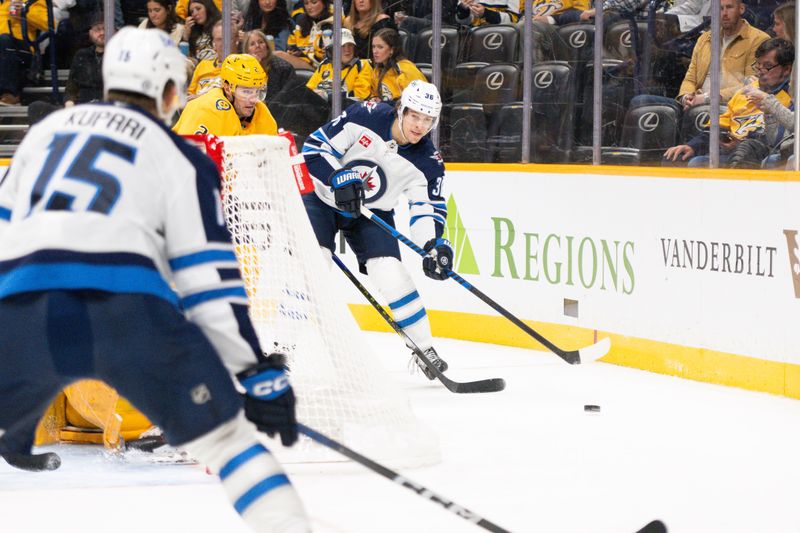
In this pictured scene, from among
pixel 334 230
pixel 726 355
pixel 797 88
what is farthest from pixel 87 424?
pixel 797 88

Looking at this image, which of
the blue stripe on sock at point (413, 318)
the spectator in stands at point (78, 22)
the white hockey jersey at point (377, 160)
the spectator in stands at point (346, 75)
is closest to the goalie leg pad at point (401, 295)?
the blue stripe on sock at point (413, 318)

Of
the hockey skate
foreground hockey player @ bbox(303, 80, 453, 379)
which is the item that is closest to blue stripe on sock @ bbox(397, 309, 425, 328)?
foreground hockey player @ bbox(303, 80, 453, 379)

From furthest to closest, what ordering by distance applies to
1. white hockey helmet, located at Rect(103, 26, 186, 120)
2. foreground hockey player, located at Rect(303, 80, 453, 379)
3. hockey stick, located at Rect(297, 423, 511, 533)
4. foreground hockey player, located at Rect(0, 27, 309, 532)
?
1. foreground hockey player, located at Rect(303, 80, 453, 379)
2. hockey stick, located at Rect(297, 423, 511, 533)
3. white hockey helmet, located at Rect(103, 26, 186, 120)
4. foreground hockey player, located at Rect(0, 27, 309, 532)

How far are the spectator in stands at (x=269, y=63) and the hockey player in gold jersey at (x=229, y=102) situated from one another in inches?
72.1

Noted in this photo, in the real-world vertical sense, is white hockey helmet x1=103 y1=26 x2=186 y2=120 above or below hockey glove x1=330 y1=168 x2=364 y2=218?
above

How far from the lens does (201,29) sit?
6035 millimetres

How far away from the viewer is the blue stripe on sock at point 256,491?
1.75 m

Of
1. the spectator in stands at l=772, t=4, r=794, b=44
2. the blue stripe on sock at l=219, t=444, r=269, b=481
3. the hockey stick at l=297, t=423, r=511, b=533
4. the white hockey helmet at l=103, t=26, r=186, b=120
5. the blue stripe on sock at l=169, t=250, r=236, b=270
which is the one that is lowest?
the hockey stick at l=297, t=423, r=511, b=533

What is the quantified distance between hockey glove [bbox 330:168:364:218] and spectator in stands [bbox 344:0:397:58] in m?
1.96

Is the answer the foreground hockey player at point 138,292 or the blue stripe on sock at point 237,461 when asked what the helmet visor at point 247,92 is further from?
the blue stripe on sock at point 237,461

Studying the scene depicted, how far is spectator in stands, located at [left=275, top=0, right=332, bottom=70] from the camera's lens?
6176 millimetres

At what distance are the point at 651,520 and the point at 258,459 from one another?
1.24 meters

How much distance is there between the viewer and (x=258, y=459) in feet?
5.80

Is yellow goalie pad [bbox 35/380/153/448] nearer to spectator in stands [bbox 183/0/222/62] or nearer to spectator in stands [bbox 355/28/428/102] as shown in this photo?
spectator in stands [bbox 183/0/222/62]
